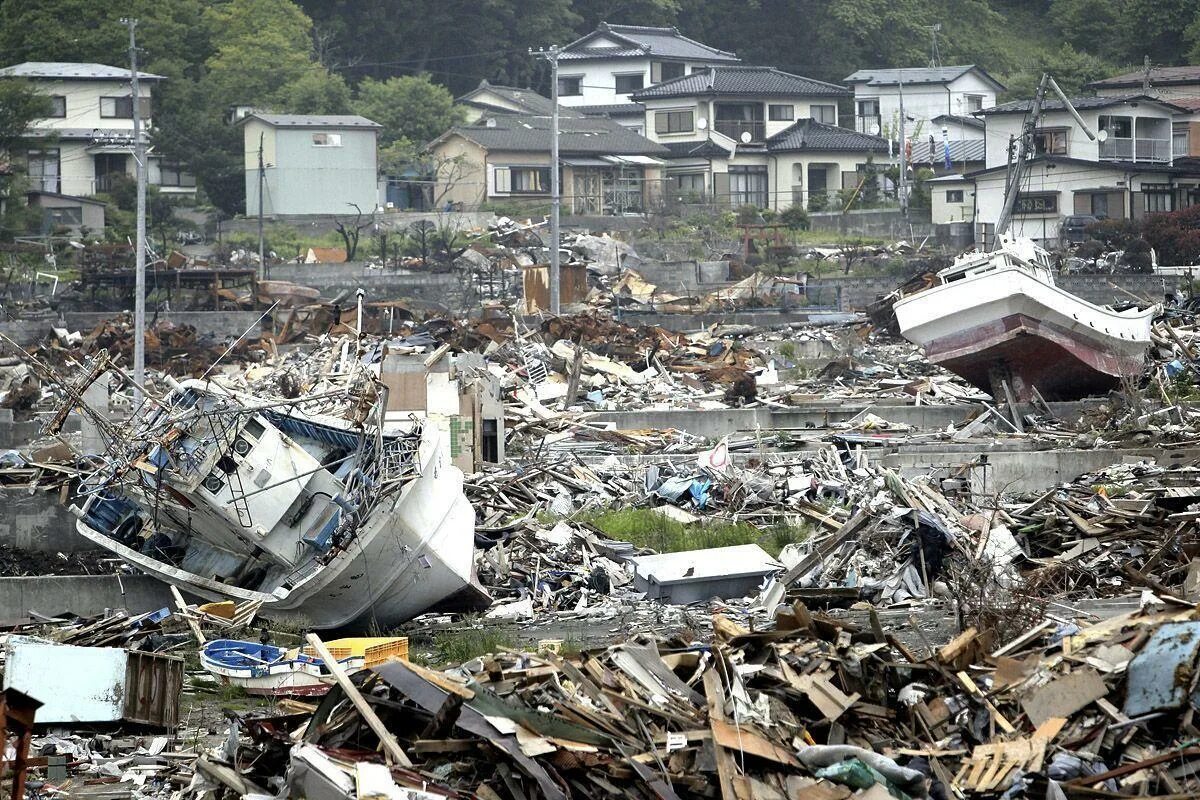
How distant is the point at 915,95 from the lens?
2350 inches

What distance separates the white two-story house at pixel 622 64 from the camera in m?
58.3

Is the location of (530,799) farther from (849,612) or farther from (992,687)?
(849,612)

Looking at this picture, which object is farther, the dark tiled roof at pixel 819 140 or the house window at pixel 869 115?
the house window at pixel 869 115

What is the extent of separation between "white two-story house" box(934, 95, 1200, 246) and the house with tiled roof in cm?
1113

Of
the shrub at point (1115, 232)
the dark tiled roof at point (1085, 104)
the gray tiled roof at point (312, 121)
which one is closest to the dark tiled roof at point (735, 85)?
the dark tiled roof at point (1085, 104)

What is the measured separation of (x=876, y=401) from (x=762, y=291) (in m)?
12.6

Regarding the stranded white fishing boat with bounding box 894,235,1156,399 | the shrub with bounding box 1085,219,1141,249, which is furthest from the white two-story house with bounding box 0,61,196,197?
Answer: the stranded white fishing boat with bounding box 894,235,1156,399

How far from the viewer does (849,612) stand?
15.0 meters

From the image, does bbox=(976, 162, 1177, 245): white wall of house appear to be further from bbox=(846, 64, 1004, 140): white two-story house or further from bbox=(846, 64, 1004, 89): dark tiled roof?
bbox=(846, 64, 1004, 89): dark tiled roof

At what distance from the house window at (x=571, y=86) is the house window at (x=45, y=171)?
17.9 metres

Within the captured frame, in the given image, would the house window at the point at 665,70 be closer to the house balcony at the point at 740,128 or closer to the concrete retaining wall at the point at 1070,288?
the house balcony at the point at 740,128

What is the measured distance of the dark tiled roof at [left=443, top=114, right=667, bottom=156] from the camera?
51750 mm

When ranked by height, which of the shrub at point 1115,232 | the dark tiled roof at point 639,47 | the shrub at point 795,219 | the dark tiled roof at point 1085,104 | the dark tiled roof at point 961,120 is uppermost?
the dark tiled roof at point 639,47

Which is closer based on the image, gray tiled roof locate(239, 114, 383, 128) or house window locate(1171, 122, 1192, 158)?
house window locate(1171, 122, 1192, 158)
